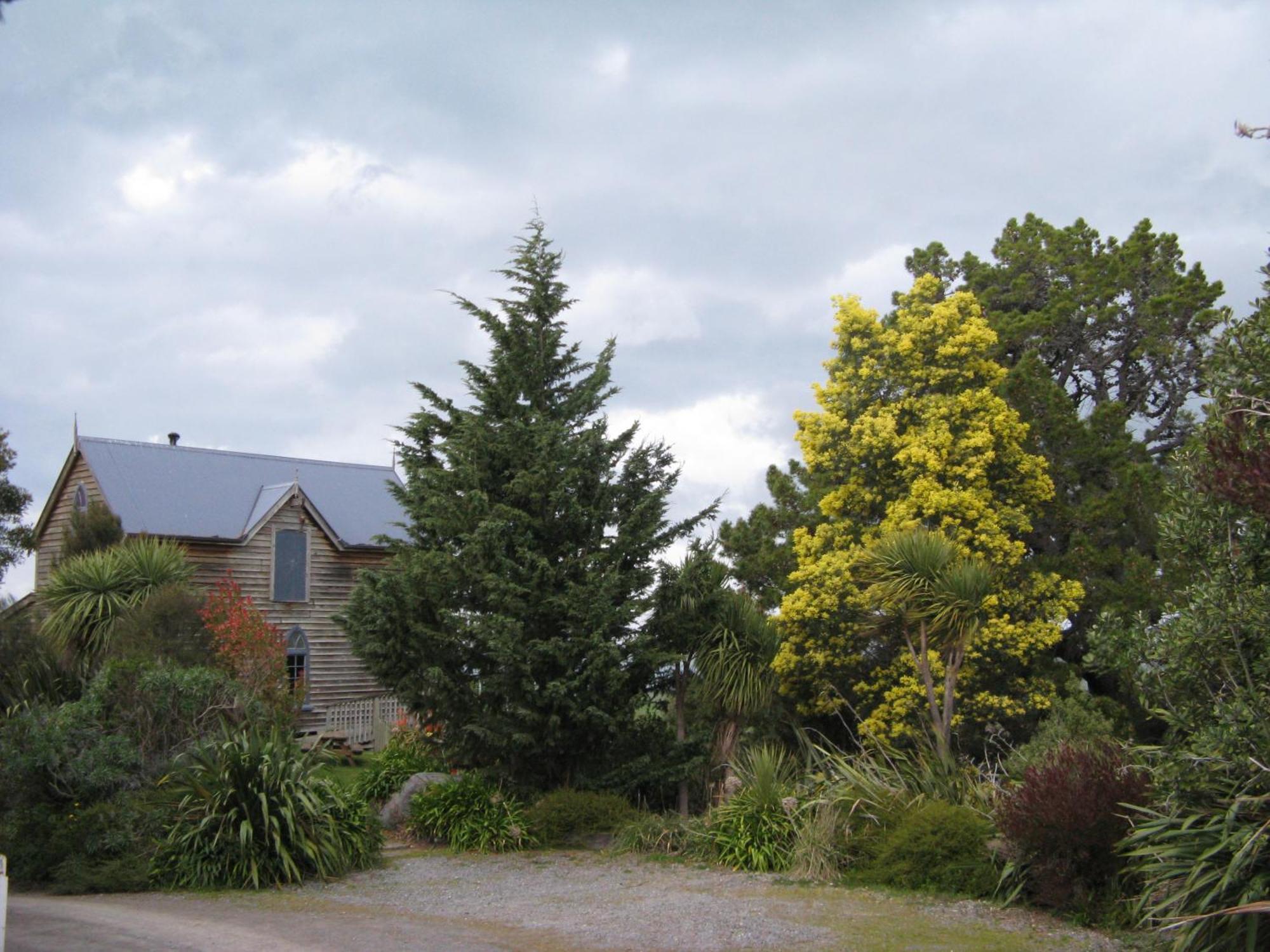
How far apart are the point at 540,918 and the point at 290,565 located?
17.7 metres

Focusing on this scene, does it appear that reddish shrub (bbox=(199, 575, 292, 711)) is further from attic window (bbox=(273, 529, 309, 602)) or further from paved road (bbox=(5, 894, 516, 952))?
paved road (bbox=(5, 894, 516, 952))

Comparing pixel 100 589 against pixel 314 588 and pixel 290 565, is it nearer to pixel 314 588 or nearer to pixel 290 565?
pixel 290 565

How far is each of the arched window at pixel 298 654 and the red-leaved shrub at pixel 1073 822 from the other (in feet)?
64.0

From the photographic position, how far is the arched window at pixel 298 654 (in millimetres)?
26125

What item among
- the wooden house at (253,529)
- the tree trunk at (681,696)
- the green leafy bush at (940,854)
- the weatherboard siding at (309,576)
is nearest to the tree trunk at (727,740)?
the tree trunk at (681,696)

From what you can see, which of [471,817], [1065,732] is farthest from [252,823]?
[1065,732]

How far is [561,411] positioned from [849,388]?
211 inches

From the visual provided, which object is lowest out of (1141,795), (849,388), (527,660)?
(1141,795)

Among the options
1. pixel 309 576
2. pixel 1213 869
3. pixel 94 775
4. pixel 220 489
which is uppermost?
pixel 220 489

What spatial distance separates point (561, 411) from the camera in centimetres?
1630

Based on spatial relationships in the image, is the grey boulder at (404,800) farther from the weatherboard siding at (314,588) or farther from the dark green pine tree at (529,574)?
the weatherboard siding at (314,588)

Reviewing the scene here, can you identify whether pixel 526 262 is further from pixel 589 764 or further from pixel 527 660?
pixel 589 764

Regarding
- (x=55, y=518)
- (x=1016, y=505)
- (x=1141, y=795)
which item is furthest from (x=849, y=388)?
(x=55, y=518)

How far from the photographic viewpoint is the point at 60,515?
27141 millimetres
